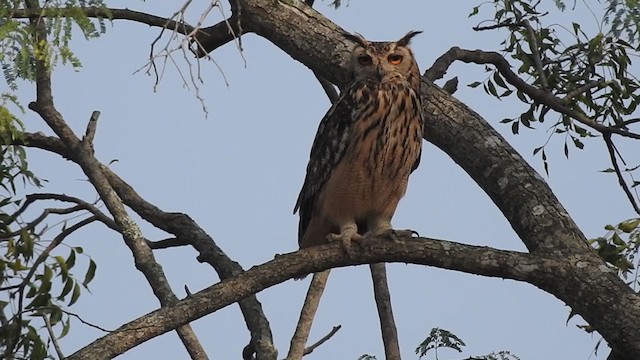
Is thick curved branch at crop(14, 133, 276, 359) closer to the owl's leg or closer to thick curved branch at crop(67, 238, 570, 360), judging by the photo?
the owl's leg

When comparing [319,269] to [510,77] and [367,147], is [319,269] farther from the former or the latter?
[510,77]

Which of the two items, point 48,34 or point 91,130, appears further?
point 91,130

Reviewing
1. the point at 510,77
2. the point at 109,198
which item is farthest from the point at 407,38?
the point at 109,198

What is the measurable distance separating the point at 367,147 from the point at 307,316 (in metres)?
0.76

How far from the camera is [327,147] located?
14.9 feet

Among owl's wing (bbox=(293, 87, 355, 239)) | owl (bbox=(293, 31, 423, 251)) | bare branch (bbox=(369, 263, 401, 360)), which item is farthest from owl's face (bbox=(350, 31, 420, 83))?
bare branch (bbox=(369, 263, 401, 360))

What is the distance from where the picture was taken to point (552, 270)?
11.5 feet

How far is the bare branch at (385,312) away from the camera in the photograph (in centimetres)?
453

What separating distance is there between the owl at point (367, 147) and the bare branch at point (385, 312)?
248 millimetres

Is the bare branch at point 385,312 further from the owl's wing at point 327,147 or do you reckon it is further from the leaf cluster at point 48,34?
the leaf cluster at point 48,34

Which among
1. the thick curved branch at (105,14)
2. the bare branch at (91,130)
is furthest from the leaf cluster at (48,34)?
the bare branch at (91,130)

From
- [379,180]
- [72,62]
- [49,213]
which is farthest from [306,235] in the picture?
[72,62]

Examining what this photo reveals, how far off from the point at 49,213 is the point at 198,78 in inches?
48.9

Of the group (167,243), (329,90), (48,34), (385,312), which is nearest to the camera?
(48,34)
